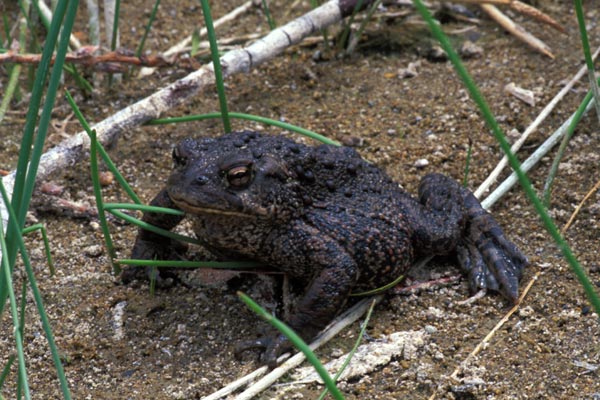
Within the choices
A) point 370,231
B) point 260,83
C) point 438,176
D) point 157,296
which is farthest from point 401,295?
point 260,83

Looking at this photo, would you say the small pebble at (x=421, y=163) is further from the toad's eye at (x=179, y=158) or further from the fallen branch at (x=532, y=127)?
the toad's eye at (x=179, y=158)

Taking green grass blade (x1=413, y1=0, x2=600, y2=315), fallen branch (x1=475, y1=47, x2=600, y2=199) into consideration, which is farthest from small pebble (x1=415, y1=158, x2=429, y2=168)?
green grass blade (x1=413, y1=0, x2=600, y2=315)

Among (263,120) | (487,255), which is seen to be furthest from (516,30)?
(263,120)

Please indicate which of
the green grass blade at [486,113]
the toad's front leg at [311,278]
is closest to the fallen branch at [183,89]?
the toad's front leg at [311,278]

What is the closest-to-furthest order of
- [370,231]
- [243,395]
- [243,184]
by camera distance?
[243,395]
[243,184]
[370,231]

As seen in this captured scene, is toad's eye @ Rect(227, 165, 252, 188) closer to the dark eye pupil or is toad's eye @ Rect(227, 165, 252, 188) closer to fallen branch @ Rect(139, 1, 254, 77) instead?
the dark eye pupil

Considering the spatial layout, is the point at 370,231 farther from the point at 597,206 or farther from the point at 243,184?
the point at 597,206

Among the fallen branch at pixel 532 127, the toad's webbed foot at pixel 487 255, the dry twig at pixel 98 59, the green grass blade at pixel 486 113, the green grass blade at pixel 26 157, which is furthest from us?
the dry twig at pixel 98 59
